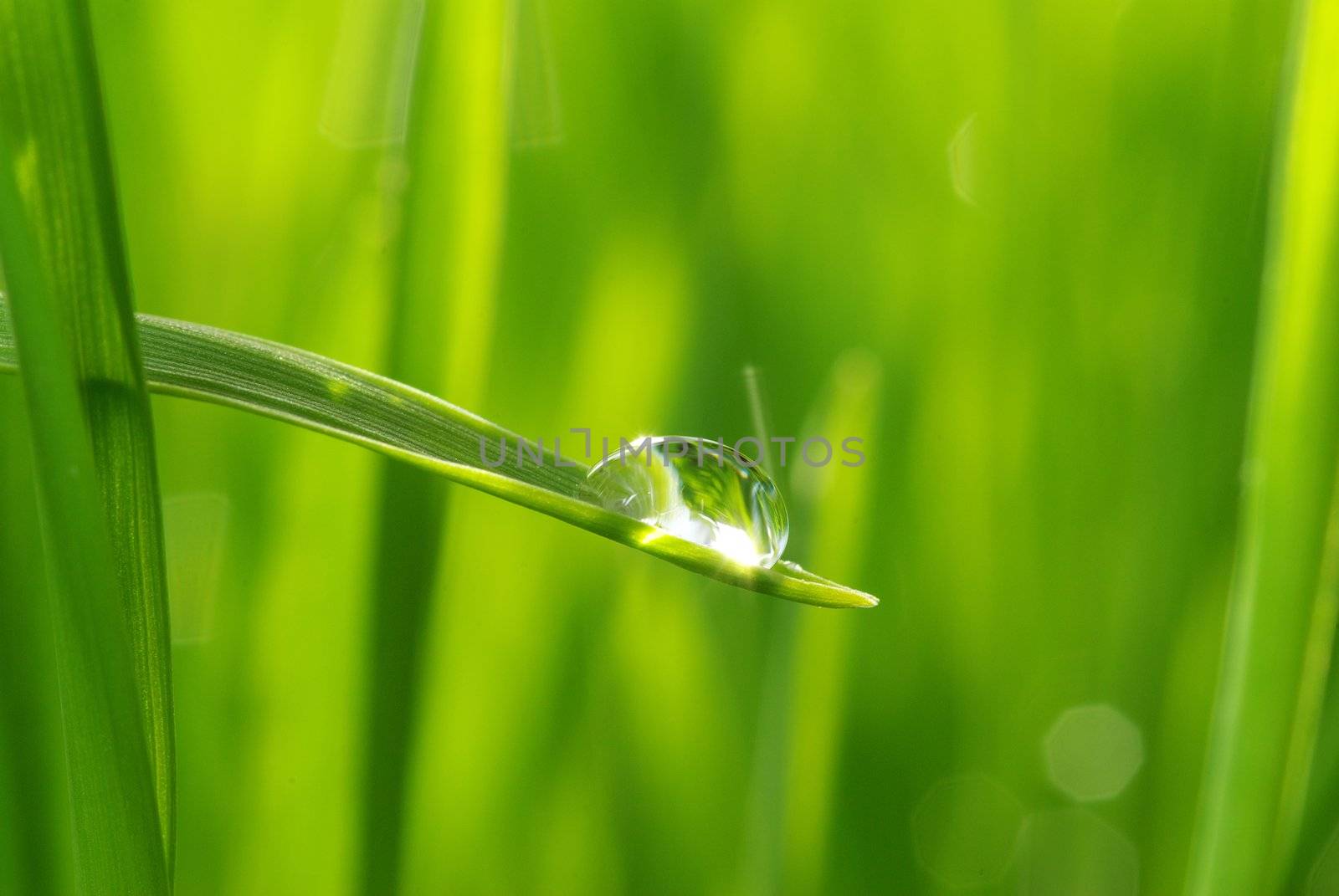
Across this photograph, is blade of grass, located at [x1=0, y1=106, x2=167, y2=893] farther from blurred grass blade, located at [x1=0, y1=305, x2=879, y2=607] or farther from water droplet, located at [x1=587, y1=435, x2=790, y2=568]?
water droplet, located at [x1=587, y1=435, x2=790, y2=568]

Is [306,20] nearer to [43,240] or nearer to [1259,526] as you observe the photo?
[43,240]

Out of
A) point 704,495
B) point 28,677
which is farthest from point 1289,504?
point 28,677

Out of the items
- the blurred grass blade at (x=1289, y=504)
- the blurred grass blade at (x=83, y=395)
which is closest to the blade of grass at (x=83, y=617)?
the blurred grass blade at (x=83, y=395)

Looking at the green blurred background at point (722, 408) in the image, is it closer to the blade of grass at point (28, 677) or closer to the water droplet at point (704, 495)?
the blade of grass at point (28, 677)

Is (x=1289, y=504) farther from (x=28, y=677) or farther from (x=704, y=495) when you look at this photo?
(x=28, y=677)

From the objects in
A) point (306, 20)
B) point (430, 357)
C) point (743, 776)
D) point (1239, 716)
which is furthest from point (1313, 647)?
point (306, 20)
